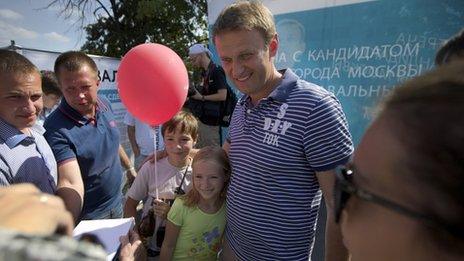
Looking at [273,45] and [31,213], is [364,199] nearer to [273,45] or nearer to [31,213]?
[31,213]

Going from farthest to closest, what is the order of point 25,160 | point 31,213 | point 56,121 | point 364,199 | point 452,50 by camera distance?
point 56,121 < point 25,160 < point 452,50 < point 364,199 < point 31,213

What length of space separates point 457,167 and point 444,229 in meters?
0.13

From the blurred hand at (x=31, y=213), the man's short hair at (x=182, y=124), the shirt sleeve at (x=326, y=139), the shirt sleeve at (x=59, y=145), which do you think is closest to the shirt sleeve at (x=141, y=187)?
the man's short hair at (x=182, y=124)

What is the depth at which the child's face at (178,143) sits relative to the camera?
2477mm

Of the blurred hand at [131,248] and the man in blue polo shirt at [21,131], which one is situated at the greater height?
the man in blue polo shirt at [21,131]

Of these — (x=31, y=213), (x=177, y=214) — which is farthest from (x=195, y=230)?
(x=31, y=213)

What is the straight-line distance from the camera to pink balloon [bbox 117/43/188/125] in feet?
7.75

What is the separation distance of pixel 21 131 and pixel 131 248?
0.87 m

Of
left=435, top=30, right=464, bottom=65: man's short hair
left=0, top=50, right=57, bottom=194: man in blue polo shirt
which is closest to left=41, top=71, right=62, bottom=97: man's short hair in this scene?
left=0, top=50, right=57, bottom=194: man in blue polo shirt

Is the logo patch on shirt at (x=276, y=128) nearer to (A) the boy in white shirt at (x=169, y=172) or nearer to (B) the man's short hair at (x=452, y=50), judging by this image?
(B) the man's short hair at (x=452, y=50)

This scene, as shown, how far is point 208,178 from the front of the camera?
202 centimetres

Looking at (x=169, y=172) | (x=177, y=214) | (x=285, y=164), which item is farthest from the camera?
(x=169, y=172)

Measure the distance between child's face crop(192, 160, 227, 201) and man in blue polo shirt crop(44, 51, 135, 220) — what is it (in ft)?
2.45

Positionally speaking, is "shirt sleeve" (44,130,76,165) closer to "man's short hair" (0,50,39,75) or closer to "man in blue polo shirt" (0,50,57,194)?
"man in blue polo shirt" (0,50,57,194)
